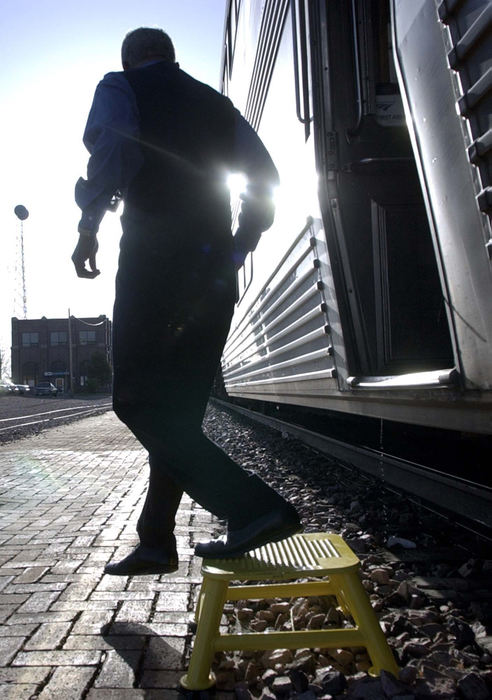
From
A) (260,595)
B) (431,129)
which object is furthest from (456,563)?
(431,129)

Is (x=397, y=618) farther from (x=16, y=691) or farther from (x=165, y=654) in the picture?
(x=16, y=691)

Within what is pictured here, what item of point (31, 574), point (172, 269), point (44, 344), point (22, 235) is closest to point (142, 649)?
point (31, 574)

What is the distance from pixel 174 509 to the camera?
2.21 metres

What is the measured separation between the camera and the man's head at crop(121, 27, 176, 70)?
83.9 inches

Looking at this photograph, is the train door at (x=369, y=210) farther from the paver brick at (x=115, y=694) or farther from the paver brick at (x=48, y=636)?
the paver brick at (x=115, y=694)

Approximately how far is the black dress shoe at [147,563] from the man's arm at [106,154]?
3.43ft

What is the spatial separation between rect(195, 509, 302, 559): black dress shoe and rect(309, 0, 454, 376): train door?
1.60 metres

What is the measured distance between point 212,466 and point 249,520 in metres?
0.19

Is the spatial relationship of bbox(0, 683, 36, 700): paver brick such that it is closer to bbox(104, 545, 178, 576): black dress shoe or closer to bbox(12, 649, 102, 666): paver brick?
bbox(12, 649, 102, 666): paver brick

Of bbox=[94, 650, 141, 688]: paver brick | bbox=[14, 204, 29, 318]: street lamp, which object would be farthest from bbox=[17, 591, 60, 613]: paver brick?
bbox=[14, 204, 29, 318]: street lamp

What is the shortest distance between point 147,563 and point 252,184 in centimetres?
138

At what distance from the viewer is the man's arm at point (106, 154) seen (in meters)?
1.85

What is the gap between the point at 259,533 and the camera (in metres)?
1.80

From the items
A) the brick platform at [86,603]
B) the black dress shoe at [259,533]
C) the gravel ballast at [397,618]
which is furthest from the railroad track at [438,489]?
the black dress shoe at [259,533]
